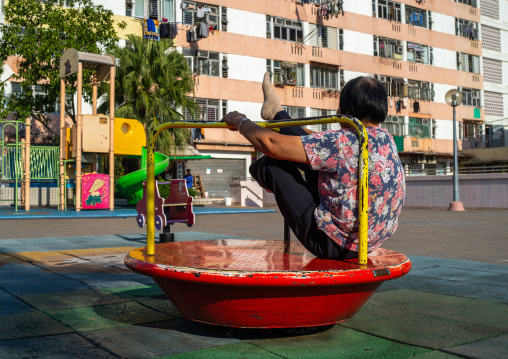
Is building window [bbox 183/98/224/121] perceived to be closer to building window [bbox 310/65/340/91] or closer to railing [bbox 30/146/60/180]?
building window [bbox 310/65/340/91]

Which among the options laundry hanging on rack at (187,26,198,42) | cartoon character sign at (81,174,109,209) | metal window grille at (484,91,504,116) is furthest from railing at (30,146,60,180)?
metal window grille at (484,91,504,116)

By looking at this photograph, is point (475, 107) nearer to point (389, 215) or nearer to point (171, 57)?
point (171, 57)

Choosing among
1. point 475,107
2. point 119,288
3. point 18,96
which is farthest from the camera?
point 475,107

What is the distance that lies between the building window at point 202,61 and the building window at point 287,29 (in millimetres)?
4409

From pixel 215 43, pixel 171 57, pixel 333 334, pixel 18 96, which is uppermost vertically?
pixel 215 43

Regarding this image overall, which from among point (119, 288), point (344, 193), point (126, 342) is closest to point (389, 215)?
point (344, 193)

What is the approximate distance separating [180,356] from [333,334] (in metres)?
0.91

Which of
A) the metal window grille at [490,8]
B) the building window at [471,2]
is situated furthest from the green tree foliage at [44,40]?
the metal window grille at [490,8]

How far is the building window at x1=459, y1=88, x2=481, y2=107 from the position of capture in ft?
134

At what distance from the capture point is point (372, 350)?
283 cm

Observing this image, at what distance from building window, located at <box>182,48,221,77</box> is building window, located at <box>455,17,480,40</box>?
66.4 feet

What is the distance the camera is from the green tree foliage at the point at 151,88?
2322 cm

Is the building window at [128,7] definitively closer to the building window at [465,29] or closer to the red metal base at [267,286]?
the building window at [465,29]

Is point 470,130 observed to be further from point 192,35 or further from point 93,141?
point 93,141
